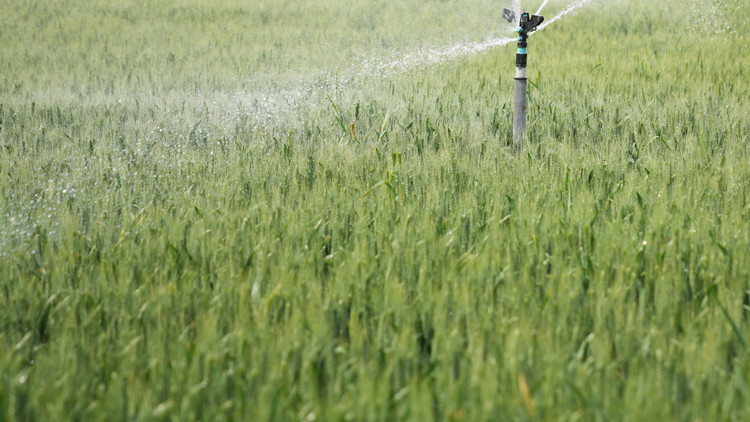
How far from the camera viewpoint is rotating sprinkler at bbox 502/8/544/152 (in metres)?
3.40

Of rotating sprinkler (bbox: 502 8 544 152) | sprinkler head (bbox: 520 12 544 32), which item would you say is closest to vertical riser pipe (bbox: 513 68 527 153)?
rotating sprinkler (bbox: 502 8 544 152)

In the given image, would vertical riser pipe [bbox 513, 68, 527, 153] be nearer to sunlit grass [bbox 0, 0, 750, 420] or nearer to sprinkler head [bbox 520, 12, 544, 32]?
sunlit grass [bbox 0, 0, 750, 420]

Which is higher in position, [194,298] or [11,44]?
[11,44]

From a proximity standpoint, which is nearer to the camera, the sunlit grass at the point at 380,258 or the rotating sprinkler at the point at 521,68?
the sunlit grass at the point at 380,258

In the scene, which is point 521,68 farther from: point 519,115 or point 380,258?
point 380,258

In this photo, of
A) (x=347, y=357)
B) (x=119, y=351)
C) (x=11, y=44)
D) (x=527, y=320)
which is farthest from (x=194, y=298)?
(x=11, y=44)

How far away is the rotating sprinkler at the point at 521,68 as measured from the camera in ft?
11.1

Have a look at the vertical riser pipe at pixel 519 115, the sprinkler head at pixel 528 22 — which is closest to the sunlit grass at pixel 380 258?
the vertical riser pipe at pixel 519 115

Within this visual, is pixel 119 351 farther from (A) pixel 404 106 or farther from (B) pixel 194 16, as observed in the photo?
(B) pixel 194 16

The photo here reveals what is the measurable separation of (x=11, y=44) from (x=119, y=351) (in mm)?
9352

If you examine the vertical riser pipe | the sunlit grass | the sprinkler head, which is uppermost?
the sprinkler head

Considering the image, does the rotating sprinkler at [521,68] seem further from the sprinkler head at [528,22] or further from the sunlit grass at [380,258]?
the sunlit grass at [380,258]

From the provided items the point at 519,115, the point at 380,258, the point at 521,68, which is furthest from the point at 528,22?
the point at 380,258

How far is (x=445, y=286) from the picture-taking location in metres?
1.71
